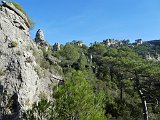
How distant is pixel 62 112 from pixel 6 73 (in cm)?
693

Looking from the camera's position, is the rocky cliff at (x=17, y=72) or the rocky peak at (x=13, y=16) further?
the rocky peak at (x=13, y=16)

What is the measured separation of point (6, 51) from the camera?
3100cm

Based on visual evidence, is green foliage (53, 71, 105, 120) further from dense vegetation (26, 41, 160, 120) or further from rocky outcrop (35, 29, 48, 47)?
rocky outcrop (35, 29, 48, 47)

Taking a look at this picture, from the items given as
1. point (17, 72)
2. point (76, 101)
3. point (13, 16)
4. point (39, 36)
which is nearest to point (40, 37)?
point (39, 36)

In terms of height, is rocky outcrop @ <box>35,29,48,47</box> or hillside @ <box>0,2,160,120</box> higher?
rocky outcrop @ <box>35,29,48,47</box>

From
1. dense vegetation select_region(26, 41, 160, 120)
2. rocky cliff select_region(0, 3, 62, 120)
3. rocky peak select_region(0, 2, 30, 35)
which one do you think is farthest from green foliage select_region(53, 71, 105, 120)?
rocky peak select_region(0, 2, 30, 35)

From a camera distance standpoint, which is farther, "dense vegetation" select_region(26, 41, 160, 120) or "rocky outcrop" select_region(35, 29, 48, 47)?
"rocky outcrop" select_region(35, 29, 48, 47)

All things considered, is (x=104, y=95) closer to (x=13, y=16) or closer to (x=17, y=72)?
(x=17, y=72)

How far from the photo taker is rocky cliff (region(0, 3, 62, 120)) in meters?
27.3

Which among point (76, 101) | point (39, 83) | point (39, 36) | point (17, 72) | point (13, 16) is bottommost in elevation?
point (76, 101)

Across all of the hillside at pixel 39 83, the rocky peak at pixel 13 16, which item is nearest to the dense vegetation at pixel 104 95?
the hillside at pixel 39 83

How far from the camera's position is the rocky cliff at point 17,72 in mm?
27252

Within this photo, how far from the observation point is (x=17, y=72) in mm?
29172

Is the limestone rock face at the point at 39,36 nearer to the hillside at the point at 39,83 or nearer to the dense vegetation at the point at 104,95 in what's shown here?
the dense vegetation at the point at 104,95
